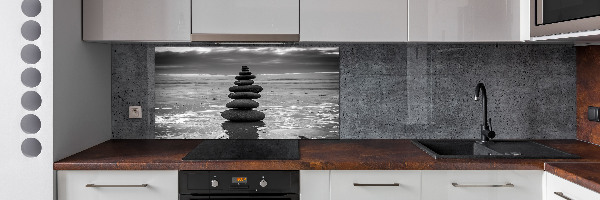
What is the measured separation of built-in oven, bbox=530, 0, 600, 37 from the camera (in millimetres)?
1960

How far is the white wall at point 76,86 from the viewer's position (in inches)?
86.8

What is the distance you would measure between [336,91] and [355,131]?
25 cm

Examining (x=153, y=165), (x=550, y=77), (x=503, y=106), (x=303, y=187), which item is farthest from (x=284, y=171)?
(x=550, y=77)

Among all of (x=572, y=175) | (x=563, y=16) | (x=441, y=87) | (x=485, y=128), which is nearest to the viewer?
(x=572, y=175)

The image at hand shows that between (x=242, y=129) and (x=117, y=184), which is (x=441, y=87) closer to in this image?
(x=242, y=129)

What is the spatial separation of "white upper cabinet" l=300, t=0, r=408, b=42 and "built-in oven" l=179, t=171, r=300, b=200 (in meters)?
0.71

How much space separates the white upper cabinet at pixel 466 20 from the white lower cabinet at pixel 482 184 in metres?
0.67

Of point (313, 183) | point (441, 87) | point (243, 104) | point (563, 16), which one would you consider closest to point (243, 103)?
point (243, 104)

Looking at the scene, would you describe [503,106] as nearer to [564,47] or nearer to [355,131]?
[564,47]
